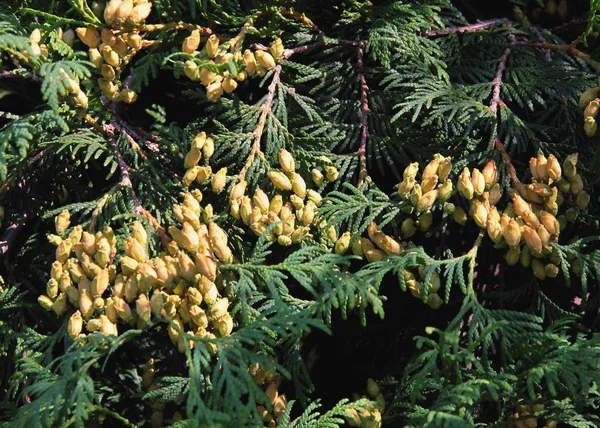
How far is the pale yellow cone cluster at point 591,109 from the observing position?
145 cm

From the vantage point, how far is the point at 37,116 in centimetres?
131

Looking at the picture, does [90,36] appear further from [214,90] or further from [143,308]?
[143,308]

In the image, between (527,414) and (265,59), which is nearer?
(527,414)

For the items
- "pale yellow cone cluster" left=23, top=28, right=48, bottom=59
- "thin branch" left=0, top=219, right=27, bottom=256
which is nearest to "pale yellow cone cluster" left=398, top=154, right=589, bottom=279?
"pale yellow cone cluster" left=23, top=28, right=48, bottom=59

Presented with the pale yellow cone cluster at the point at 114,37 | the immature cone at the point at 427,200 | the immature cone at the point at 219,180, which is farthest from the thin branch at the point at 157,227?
the immature cone at the point at 427,200

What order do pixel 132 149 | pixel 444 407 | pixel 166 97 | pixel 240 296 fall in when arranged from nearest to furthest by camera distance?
pixel 444 407, pixel 240 296, pixel 132 149, pixel 166 97

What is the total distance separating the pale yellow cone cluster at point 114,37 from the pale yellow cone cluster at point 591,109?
2.60 feet

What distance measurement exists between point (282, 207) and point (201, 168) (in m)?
0.16

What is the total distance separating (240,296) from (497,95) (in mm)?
659

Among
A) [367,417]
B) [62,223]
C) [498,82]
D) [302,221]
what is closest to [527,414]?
[367,417]

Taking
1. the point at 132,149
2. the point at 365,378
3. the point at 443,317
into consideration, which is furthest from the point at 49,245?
the point at 443,317

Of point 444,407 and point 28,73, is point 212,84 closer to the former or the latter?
point 28,73

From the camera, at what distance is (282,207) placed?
1.45 meters

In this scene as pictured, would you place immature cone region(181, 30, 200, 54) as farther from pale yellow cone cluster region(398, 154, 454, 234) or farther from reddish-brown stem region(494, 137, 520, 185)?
reddish-brown stem region(494, 137, 520, 185)
